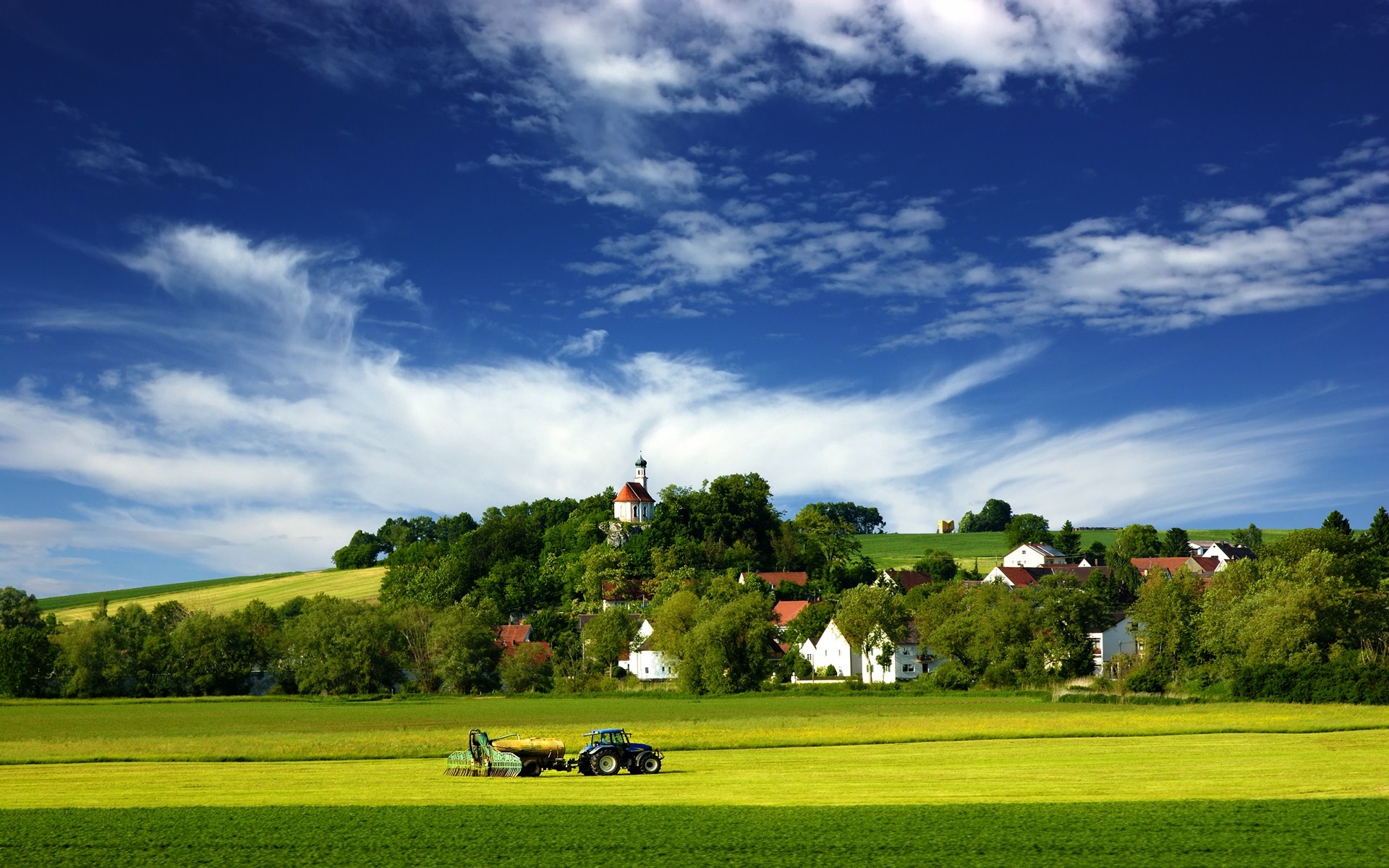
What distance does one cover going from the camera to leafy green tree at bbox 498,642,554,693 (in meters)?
110

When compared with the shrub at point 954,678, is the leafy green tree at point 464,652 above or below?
above

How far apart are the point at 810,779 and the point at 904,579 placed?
13511 cm

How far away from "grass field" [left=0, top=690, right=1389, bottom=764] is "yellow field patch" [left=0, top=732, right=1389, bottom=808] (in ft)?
13.8

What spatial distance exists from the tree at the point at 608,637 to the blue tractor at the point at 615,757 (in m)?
84.3

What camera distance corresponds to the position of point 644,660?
A: 453 feet

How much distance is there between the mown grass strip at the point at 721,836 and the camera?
20.3 m

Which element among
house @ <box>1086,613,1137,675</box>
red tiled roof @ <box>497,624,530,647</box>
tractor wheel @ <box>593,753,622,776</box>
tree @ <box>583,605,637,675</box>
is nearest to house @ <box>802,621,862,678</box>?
tree @ <box>583,605,637,675</box>

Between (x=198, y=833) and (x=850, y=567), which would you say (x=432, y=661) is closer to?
(x=850, y=567)

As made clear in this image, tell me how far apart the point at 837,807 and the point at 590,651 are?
3812 inches

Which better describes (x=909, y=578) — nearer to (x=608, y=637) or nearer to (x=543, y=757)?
(x=608, y=637)

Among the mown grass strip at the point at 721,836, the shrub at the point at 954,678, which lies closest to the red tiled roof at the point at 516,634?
the shrub at the point at 954,678

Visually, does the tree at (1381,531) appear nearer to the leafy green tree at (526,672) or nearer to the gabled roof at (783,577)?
the gabled roof at (783,577)

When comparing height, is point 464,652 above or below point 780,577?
below

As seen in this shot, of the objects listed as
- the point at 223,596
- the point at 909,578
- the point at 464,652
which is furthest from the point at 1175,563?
the point at 223,596
